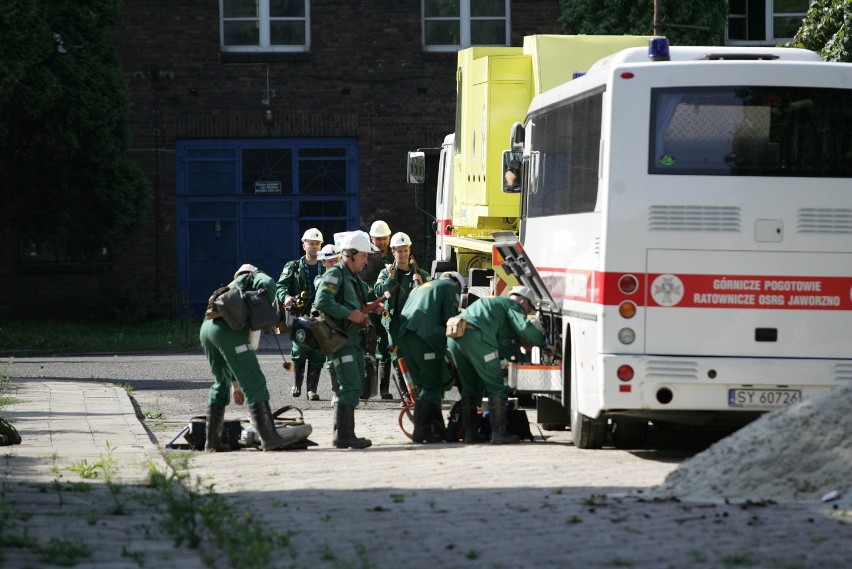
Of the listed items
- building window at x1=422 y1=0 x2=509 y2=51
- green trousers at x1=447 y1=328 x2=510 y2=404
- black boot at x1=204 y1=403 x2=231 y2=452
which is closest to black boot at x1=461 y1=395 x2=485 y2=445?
green trousers at x1=447 y1=328 x2=510 y2=404

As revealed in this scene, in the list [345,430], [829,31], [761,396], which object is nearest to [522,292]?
[345,430]

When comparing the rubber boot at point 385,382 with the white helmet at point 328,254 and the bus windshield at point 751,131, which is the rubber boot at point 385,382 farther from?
the bus windshield at point 751,131

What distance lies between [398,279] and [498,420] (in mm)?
4316

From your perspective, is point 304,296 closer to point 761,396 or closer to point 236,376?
point 236,376

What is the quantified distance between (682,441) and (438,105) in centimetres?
1768

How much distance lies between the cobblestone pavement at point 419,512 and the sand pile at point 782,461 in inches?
5.5

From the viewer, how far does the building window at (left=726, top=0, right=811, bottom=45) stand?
103ft

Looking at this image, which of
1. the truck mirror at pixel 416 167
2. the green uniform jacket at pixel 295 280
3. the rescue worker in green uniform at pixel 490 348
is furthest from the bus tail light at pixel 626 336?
the truck mirror at pixel 416 167

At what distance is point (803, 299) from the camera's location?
37.2ft

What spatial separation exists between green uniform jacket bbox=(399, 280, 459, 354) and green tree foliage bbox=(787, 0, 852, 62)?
6.84 meters

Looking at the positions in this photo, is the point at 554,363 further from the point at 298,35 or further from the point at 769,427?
the point at 298,35

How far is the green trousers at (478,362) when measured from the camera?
42.3 ft

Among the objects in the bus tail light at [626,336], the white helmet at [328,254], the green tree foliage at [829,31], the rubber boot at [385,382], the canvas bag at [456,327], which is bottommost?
the rubber boot at [385,382]

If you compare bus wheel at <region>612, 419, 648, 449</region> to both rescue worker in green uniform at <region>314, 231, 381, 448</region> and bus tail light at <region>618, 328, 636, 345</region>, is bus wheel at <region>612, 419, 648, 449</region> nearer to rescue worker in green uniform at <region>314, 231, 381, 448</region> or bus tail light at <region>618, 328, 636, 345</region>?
bus tail light at <region>618, 328, 636, 345</region>
